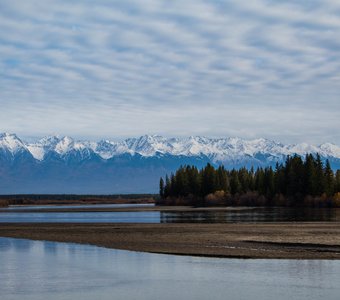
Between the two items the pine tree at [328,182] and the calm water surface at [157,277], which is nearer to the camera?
the calm water surface at [157,277]

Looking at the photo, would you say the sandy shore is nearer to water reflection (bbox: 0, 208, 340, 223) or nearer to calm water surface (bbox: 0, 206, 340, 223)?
water reflection (bbox: 0, 208, 340, 223)

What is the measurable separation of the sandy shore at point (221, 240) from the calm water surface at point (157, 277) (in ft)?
12.9

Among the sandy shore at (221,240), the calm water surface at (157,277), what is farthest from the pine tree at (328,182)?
the calm water surface at (157,277)

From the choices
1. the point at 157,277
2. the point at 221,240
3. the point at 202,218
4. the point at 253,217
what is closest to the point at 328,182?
the point at 253,217

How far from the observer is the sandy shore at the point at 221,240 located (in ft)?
160

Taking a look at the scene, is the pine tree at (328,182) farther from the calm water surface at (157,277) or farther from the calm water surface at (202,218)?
the calm water surface at (157,277)

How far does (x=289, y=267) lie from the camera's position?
4028 cm

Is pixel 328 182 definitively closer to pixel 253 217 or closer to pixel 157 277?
pixel 253 217

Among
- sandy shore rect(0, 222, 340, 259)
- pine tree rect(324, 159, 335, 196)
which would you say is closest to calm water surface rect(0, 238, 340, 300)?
sandy shore rect(0, 222, 340, 259)

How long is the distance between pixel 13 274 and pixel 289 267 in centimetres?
1551

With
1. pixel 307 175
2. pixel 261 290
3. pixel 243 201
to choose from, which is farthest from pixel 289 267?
pixel 243 201

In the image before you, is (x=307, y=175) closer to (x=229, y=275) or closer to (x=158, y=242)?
(x=158, y=242)

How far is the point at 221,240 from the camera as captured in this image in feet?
194

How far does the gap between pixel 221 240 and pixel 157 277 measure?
73.4 ft
